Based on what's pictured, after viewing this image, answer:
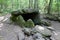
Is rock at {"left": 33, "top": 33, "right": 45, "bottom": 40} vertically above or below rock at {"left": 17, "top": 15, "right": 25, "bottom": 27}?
below

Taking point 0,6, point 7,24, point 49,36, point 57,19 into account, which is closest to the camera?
point 49,36

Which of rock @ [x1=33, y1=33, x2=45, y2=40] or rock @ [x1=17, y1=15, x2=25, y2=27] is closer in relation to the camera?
rock @ [x1=33, y1=33, x2=45, y2=40]

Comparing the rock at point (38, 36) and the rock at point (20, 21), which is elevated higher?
the rock at point (20, 21)

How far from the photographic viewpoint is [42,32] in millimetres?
7859

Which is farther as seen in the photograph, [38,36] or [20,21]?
[20,21]

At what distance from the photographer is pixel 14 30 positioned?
25.7 feet

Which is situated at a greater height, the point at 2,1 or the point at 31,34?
the point at 2,1

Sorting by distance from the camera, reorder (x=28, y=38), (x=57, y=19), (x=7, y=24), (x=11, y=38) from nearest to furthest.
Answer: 1. (x=11, y=38)
2. (x=28, y=38)
3. (x=7, y=24)
4. (x=57, y=19)

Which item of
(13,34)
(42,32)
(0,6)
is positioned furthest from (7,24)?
(0,6)

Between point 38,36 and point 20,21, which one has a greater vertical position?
point 20,21

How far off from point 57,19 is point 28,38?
15.8 ft

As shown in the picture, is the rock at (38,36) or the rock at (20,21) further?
the rock at (20,21)

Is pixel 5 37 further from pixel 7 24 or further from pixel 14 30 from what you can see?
pixel 7 24

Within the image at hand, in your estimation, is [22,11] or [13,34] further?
[22,11]
